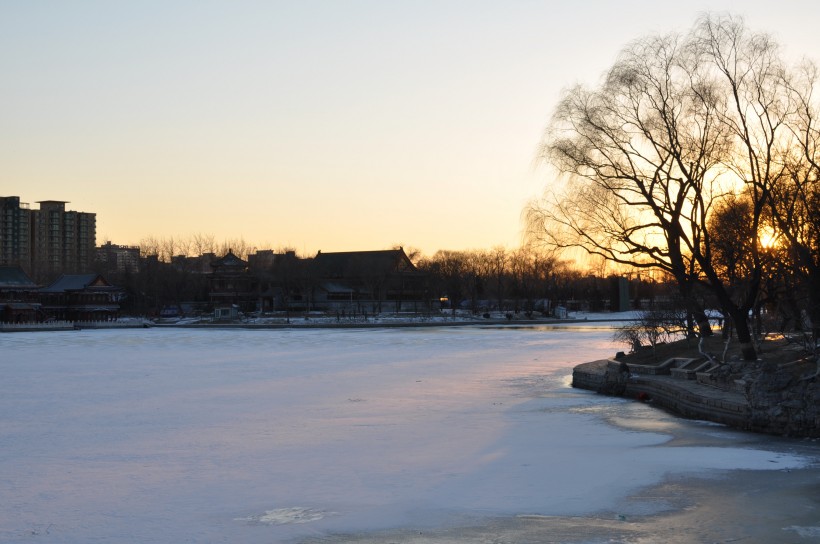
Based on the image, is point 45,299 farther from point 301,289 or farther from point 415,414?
point 415,414

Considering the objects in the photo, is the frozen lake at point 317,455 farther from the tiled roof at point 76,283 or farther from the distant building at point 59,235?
the distant building at point 59,235

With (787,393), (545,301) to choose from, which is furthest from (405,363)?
(545,301)

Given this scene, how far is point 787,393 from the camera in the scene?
14375mm

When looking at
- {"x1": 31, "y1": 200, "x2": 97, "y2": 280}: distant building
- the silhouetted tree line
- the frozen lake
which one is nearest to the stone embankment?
the frozen lake

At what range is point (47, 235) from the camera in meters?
181

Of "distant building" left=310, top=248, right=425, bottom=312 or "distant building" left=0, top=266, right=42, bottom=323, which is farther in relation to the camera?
"distant building" left=310, top=248, right=425, bottom=312

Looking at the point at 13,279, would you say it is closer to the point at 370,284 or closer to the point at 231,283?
the point at 231,283

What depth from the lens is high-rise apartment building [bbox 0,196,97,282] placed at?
171500 millimetres

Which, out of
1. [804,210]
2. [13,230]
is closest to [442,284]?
Result: [804,210]

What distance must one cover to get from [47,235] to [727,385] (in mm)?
185122

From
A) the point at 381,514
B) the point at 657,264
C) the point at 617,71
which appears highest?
the point at 617,71

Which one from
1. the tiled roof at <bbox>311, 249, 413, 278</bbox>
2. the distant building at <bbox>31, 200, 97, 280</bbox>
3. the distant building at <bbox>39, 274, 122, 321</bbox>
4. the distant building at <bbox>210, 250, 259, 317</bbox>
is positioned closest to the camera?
the distant building at <bbox>39, 274, 122, 321</bbox>

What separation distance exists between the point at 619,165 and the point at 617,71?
110 inches

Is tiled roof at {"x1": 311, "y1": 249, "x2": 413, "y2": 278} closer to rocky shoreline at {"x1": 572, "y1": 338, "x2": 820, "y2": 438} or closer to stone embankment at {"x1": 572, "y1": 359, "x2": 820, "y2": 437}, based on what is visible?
rocky shoreline at {"x1": 572, "y1": 338, "x2": 820, "y2": 438}
